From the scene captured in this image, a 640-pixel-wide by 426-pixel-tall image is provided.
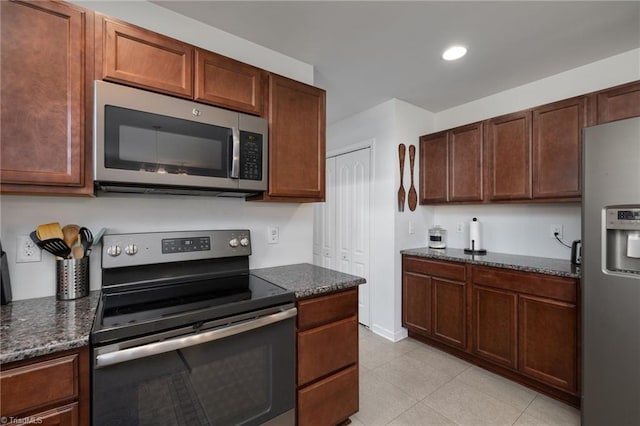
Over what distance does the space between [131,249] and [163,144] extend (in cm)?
60

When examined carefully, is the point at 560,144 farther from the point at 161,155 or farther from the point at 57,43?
the point at 57,43

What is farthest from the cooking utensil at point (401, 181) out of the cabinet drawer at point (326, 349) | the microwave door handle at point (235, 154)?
the microwave door handle at point (235, 154)

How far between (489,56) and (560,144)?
86cm

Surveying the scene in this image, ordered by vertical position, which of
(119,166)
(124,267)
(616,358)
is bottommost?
(616,358)

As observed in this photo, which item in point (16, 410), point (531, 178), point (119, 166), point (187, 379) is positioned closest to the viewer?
point (16, 410)

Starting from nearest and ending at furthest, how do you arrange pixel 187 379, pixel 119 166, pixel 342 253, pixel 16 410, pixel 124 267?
1. pixel 16 410
2. pixel 187 379
3. pixel 119 166
4. pixel 124 267
5. pixel 342 253

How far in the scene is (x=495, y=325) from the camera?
2271 millimetres

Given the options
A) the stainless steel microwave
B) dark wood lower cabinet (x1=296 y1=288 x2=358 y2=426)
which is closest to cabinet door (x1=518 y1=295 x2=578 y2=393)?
dark wood lower cabinet (x1=296 y1=288 x2=358 y2=426)

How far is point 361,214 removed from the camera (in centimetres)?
330

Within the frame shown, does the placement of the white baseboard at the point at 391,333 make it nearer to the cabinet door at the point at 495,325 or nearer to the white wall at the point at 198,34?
the cabinet door at the point at 495,325

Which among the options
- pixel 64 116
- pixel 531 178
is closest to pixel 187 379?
pixel 64 116

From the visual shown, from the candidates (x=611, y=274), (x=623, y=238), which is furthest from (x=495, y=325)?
(x=623, y=238)

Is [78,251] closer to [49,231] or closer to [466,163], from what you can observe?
[49,231]

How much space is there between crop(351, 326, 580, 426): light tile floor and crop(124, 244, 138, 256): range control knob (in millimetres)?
1668
